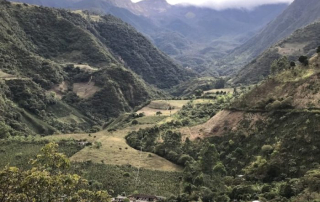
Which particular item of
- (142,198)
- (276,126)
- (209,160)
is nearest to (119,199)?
(142,198)

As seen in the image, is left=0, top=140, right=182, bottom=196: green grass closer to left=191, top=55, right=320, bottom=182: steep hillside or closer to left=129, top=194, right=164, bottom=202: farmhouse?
left=129, top=194, right=164, bottom=202: farmhouse

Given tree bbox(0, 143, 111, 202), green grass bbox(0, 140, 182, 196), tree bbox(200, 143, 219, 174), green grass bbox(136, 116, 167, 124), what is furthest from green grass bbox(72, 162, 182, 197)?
green grass bbox(136, 116, 167, 124)

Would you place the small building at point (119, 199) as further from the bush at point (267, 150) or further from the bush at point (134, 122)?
the bush at point (134, 122)

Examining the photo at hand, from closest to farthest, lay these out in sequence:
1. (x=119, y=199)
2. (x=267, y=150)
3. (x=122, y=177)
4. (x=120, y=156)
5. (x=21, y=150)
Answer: (x=119, y=199) < (x=267, y=150) < (x=122, y=177) < (x=120, y=156) < (x=21, y=150)

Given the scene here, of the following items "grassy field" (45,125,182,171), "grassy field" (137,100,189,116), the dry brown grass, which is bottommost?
"grassy field" (45,125,182,171)

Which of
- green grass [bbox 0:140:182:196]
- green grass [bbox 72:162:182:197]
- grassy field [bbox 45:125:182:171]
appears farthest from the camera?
grassy field [bbox 45:125:182:171]

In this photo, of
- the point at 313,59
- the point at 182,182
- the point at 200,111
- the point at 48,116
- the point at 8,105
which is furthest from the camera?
the point at 48,116

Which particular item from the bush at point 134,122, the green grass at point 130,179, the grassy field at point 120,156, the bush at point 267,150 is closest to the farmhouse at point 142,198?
the green grass at point 130,179

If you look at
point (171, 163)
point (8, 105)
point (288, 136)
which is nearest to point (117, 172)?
point (171, 163)

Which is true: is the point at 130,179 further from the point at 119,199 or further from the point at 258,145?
the point at 258,145

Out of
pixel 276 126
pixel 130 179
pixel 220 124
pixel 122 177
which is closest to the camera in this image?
pixel 130 179

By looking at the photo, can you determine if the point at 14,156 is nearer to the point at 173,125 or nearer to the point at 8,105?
the point at 173,125

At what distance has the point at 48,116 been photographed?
174375 mm

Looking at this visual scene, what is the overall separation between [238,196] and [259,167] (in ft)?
39.2
